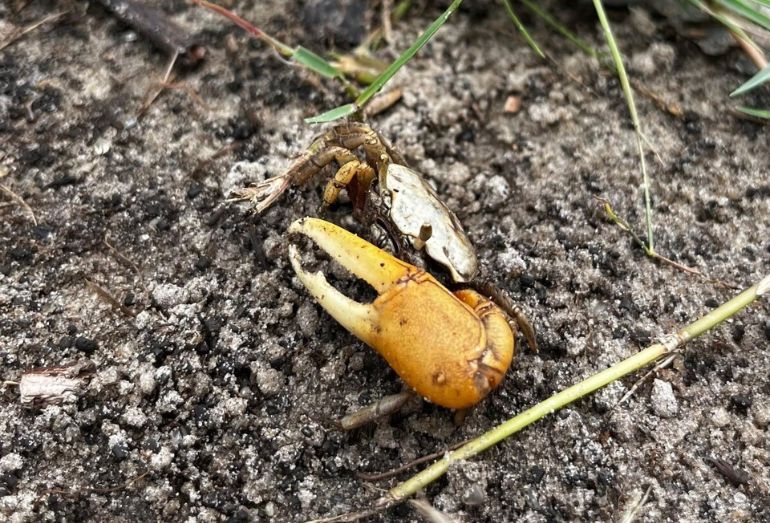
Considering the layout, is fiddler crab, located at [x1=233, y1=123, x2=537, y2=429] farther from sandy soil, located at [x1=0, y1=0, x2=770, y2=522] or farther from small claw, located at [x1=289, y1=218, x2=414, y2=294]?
sandy soil, located at [x1=0, y1=0, x2=770, y2=522]

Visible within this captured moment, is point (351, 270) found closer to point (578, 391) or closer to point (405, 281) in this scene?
point (405, 281)

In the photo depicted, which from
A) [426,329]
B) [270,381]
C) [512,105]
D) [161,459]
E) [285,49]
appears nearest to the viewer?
[426,329]

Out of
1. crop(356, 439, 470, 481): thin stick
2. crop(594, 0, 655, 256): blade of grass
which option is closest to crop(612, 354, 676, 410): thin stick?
crop(594, 0, 655, 256): blade of grass

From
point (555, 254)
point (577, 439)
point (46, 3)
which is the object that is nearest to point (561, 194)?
point (555, 254)

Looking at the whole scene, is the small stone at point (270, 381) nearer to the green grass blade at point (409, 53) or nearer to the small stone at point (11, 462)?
the small stone at point (11, 462)

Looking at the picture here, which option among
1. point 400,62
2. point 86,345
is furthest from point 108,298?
point 400,62

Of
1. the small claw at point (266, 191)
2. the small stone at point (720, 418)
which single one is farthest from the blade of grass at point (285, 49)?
the small stone at point (720, 418)
